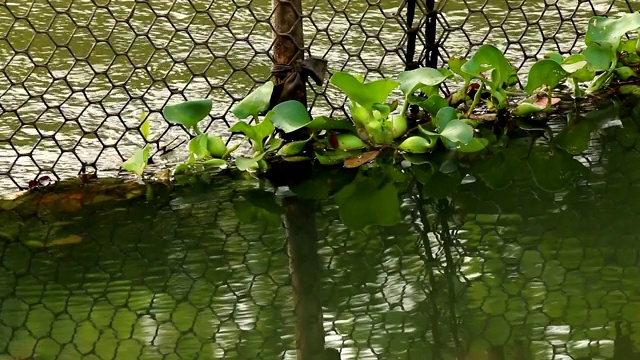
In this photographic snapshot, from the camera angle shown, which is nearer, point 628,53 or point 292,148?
point 292,148

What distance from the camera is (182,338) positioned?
5.64 feet

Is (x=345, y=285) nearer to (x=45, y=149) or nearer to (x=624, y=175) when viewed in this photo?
(x=624, y=175)

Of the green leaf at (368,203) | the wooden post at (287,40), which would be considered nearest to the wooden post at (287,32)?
the wooden post at (287,40)

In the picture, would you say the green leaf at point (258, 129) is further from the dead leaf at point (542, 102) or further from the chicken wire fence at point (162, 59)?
the dead leaf at point (542, 102)

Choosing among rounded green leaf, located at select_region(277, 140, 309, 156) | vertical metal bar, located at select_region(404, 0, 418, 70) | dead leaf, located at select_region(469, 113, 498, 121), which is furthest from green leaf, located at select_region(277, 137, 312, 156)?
dead leaf, located at select_region(469, 113, 498, 121)

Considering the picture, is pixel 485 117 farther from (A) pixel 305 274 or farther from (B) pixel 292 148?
(A) pixel 305 274

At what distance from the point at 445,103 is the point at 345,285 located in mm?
703

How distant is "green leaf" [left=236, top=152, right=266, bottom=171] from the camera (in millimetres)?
2283

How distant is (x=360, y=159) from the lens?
2365 mm

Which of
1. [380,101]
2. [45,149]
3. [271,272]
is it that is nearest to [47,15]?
[45,149]

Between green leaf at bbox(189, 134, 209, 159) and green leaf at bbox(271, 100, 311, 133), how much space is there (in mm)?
159

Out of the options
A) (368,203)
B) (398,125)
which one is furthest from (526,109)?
(368,203)

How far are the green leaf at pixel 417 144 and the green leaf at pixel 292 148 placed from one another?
0.22 meters

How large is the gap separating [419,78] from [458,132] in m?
0.15
